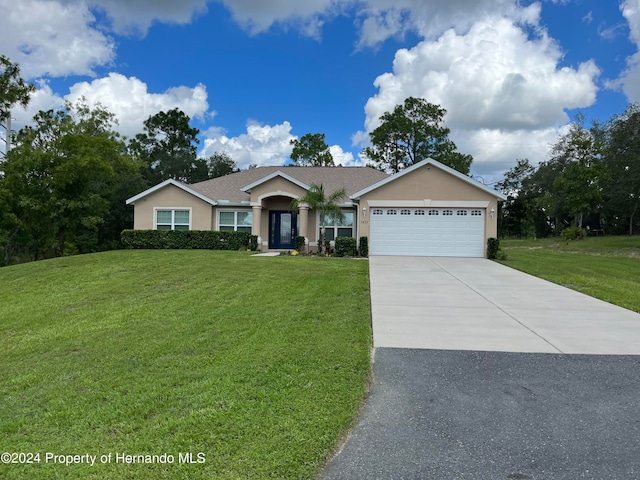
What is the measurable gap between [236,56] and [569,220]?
42.9m

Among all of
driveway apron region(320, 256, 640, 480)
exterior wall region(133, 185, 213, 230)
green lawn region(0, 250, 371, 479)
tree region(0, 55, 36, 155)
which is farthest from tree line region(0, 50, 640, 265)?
driveway apron region(320, 256, 640, 480)

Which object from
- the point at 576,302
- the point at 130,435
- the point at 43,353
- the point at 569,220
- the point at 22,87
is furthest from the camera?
the point at 569,220

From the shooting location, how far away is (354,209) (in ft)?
65.4

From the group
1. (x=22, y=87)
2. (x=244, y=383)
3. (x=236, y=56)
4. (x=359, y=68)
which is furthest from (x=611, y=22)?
(x=22, y=87)

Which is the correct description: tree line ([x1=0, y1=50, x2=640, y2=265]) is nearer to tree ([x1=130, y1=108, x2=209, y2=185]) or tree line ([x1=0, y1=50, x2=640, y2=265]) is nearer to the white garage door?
tree ([x1=130, y1=108, x2=209, y2=185])

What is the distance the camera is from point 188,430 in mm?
3078

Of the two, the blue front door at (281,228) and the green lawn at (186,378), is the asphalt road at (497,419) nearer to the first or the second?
the green lawn at (186,378)

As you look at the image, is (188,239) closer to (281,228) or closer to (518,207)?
(281,228)

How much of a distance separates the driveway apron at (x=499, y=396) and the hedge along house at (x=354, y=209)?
9745 mm

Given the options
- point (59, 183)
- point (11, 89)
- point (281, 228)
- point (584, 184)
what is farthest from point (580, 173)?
point (11, 89)

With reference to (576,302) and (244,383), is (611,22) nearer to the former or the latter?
(576,302)

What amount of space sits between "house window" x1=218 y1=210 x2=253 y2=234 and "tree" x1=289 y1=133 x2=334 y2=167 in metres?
22.1

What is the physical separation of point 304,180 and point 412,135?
20.2m

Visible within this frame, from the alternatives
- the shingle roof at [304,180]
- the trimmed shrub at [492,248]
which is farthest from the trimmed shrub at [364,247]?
the trimmed shrub at [492,248]
